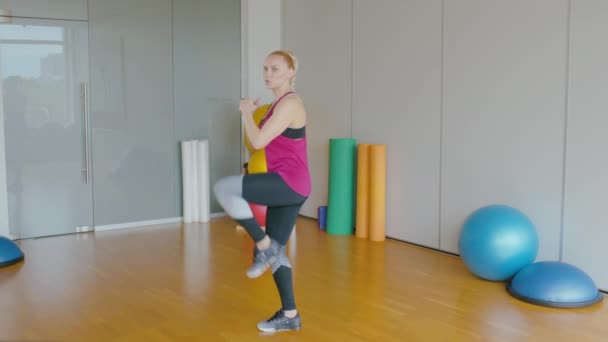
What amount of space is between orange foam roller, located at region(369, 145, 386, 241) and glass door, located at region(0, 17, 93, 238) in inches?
109

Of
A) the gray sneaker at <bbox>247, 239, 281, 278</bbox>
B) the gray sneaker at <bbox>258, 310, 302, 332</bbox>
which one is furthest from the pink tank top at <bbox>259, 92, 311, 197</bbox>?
the gray sneaker at <bbox>258, 310, 302, 332</bbox>

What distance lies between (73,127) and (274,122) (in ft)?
11.7

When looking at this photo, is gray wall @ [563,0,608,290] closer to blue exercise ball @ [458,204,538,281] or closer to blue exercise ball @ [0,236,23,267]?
blue exercise ball @ [458,204,538,281]

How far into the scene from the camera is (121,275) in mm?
4664

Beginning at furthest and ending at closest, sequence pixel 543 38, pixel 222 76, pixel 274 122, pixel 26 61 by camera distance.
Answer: pixel 222 76 < pixel 26 61 < pixel 543 38 < pixel 274 122


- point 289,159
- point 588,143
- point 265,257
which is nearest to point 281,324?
point 265,257

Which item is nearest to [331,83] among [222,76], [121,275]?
[222,76]

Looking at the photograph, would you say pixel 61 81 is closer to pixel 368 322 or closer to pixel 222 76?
pixel 222 76

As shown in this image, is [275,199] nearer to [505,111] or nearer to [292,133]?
[292,133]

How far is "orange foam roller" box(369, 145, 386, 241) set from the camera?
19.0 ft

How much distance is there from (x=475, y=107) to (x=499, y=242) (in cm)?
130

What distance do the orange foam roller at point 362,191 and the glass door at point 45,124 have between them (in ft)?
8.68

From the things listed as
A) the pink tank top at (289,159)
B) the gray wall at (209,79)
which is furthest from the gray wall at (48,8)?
the pink tank top at (289,159)

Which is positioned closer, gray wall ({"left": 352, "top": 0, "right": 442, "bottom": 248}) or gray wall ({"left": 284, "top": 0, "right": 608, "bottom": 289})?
gray wall ({"left": 284, "top": 0, "right": 608, "bottom": 289})
